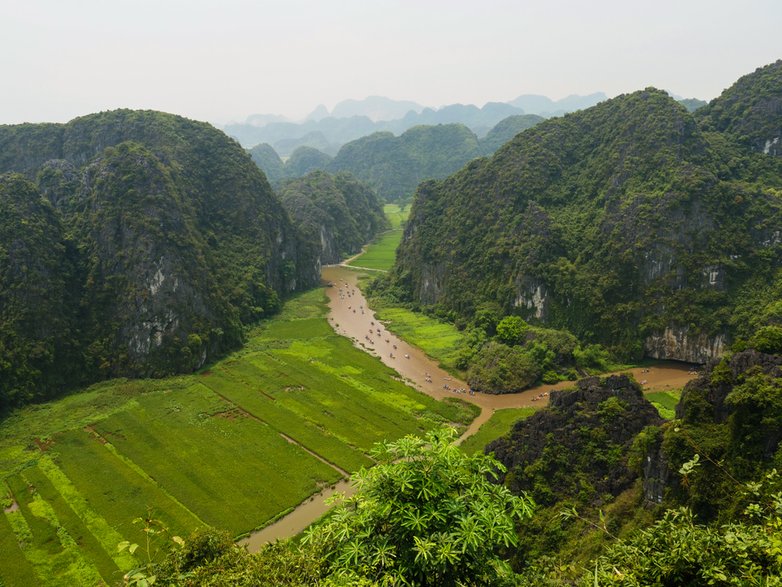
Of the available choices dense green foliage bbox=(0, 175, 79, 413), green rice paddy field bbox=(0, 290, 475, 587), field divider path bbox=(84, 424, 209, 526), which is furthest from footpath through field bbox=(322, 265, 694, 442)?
dense green foliage bbox=(0, 175, 79, 413)

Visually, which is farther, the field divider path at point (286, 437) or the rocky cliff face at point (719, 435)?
the field divider path at point (286, 437)

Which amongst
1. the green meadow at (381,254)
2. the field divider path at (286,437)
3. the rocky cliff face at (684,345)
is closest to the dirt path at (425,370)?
the rocky cliff face at (684,345)

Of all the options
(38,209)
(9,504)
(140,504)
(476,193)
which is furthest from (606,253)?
(38,209)

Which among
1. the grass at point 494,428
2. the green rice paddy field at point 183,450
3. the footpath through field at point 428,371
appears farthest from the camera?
the footpath through field at point 428,371

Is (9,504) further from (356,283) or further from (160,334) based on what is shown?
(356,283)

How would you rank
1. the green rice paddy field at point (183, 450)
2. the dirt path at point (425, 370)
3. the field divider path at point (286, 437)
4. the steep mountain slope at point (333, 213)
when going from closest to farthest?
the green rice paddy field at point (183, 450) < the field divider path at point (286, 437) < the dirt path at point (425, 370) < the steep mountain slope at point (333, 213)

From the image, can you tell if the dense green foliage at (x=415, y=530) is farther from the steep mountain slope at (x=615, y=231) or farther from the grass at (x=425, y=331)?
the steep mountain slope at (x=615, y=231)

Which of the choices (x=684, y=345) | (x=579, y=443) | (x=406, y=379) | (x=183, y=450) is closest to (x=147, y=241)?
(x=183, y=450)

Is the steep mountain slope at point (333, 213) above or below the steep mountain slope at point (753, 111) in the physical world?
below
